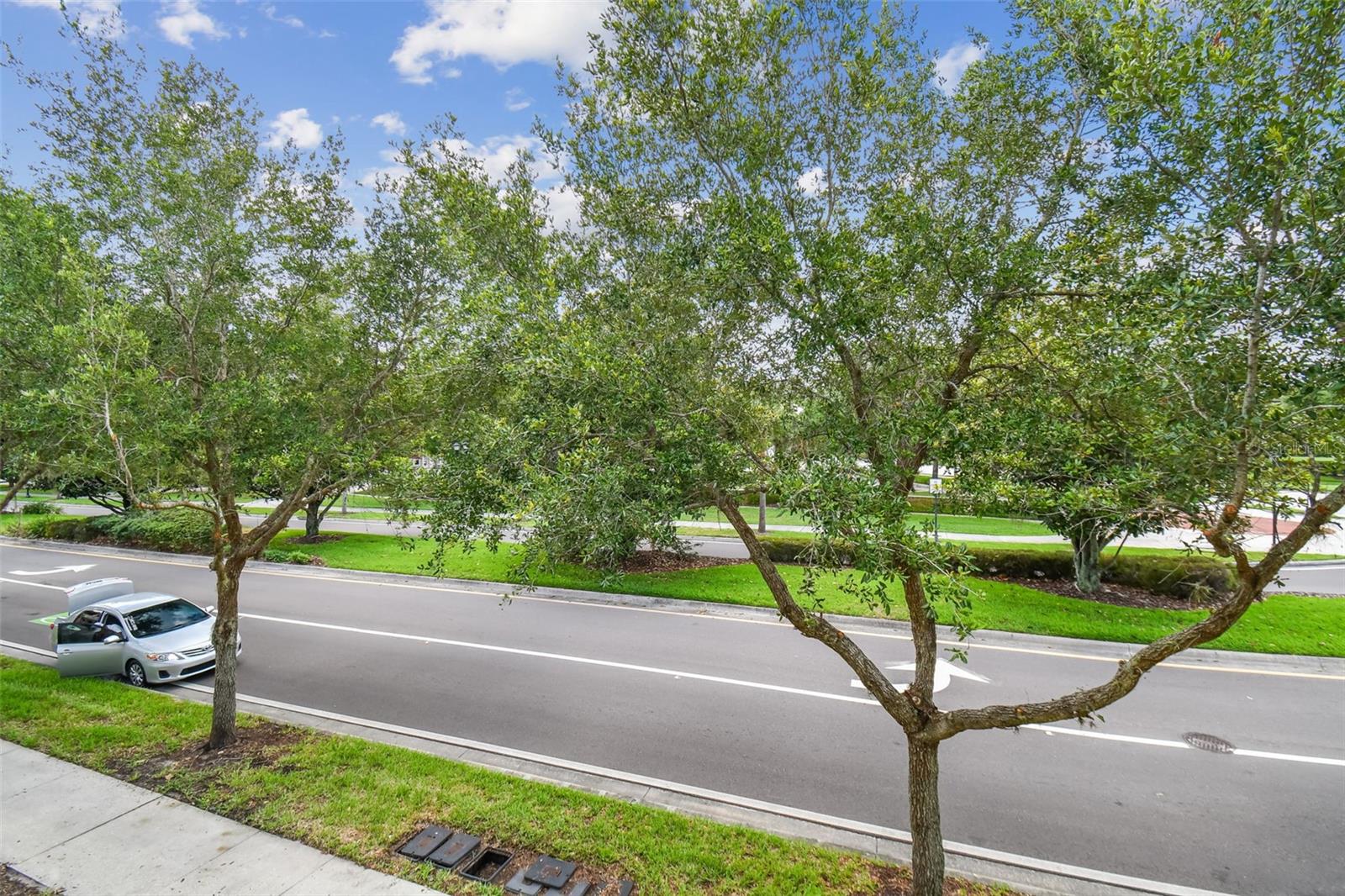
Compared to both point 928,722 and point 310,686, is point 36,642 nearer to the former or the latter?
point 310,686

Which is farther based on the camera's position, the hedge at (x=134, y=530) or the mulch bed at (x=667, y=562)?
the hedge at (x=134, y=530)

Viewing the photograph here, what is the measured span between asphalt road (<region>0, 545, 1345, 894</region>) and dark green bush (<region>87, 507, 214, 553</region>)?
5559 millimetres

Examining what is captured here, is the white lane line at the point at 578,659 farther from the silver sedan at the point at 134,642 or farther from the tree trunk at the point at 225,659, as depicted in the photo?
the tree trunk at the point at 225,659

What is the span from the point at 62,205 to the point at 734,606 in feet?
45.1

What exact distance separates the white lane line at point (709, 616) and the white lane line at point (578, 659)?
4.06 feet

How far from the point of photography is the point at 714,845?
229 inches

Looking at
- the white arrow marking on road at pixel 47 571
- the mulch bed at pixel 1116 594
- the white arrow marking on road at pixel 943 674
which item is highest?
the mulch bed at pixel 1116 594

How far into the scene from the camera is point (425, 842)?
5.80 metres

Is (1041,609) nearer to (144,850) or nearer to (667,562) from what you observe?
(667,562)

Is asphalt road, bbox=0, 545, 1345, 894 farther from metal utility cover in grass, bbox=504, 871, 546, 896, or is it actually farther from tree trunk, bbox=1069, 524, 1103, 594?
tree trunk, bbox=1069, 524, 1103, 594

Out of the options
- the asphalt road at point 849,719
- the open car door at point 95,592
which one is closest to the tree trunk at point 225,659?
the asphalt road at point 849,719

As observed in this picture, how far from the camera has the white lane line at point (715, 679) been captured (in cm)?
784

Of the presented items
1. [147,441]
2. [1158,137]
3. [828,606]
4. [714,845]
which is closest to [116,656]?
[147,441]

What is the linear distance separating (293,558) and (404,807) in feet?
58.0
